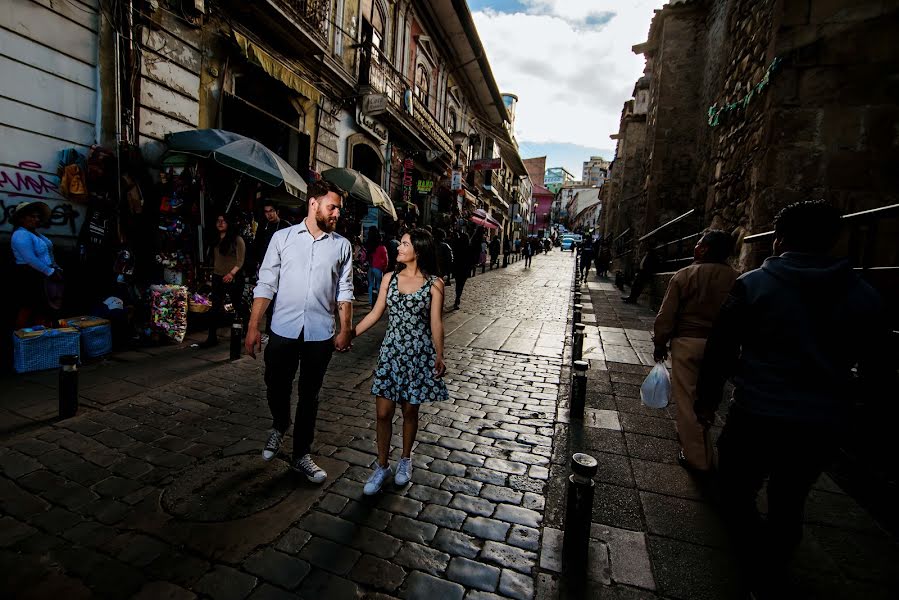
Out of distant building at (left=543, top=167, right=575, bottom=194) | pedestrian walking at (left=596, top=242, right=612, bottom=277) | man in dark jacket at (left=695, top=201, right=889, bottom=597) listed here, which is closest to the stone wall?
man in dark jacket at (left=695, top=201, right=889, bottom=597)

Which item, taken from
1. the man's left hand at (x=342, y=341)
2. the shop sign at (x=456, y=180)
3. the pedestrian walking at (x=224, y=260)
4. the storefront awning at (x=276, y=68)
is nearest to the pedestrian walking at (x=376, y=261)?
the pedestrian walking at (x=224, y=260)

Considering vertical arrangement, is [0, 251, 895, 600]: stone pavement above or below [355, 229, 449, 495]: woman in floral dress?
below

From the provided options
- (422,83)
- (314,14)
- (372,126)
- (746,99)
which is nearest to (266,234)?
(314,14)

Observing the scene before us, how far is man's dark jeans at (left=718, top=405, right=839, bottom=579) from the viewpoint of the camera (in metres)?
Answer: 1.87

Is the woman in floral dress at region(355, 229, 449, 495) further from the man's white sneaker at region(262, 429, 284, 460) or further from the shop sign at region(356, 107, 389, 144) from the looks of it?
the shop sign at region(356, 107, 389, 144)

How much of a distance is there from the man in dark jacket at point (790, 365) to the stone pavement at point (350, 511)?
561 millimetres

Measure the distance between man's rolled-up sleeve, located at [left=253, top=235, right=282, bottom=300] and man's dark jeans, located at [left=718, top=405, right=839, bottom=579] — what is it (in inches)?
115

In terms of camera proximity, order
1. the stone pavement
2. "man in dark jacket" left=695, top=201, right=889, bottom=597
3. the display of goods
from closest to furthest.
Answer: "man in dark jacket" left=695, top=201, right=889, bottom=597
the stone pavement
the display of goods

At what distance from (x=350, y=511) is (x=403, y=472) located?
47 cm

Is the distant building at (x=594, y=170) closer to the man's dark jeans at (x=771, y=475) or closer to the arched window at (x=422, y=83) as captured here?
the arched window at (x=422, y=83)

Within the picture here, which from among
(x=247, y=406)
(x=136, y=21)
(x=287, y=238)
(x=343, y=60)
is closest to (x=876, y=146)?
(x=287, y=238)

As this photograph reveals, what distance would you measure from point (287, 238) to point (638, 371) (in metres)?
5.16

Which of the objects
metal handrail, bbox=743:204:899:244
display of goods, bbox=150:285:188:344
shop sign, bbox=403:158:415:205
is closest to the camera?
metal handrail, bbox=743:204:899:244

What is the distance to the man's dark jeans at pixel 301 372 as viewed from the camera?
123 inches
